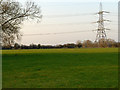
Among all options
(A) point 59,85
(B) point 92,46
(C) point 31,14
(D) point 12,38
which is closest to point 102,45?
(B) point 92,46

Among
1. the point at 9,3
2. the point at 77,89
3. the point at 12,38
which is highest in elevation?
the point at 9,3

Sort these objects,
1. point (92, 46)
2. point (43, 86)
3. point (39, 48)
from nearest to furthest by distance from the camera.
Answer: point (43, 86) < point (39, 48) < point (92, 46)

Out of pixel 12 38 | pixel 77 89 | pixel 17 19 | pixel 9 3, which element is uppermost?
pixel 9 3

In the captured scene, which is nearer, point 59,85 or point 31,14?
point 59,85

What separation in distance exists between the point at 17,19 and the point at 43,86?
89.2 ft

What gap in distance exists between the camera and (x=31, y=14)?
36.6 metres

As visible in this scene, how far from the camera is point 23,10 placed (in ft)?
116

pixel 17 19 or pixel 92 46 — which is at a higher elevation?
pixel 17 19

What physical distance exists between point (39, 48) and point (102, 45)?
20.1 meters

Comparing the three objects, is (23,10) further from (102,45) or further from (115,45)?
(115,45)

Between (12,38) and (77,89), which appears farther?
(12,38)

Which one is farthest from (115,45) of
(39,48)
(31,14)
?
(31,14)

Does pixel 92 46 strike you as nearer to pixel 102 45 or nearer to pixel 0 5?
pixel 102 45

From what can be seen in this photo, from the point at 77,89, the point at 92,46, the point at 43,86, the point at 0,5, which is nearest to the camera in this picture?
the point at 77,89
